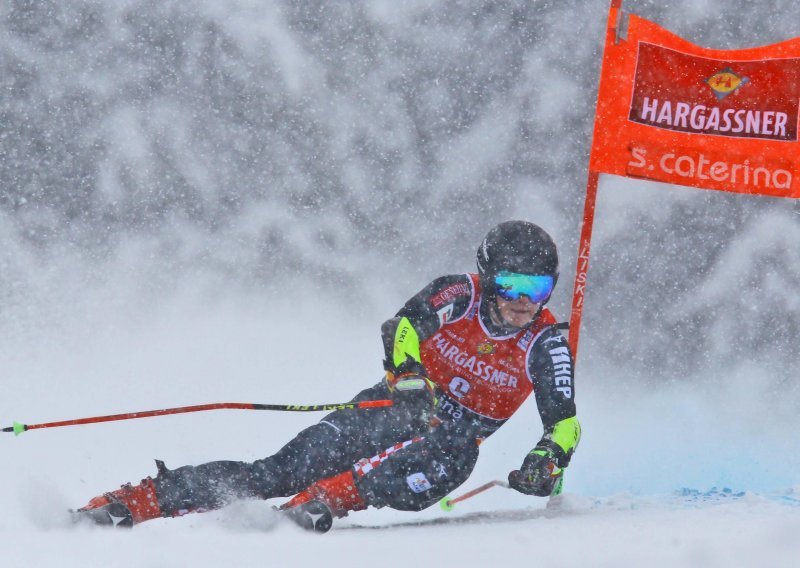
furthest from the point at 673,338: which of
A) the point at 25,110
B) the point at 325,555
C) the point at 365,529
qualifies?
the point at 325,555

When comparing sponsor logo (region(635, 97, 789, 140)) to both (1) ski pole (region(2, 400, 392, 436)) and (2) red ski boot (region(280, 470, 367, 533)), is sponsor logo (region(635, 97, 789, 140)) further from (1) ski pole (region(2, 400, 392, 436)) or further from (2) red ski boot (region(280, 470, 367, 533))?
(2) red ski boot (region(280, 470, 367, 533))

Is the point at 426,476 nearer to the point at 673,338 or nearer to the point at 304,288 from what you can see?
the point at 304,288

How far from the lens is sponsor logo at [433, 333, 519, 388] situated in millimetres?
4621

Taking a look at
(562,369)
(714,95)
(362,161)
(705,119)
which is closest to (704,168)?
(705,119)

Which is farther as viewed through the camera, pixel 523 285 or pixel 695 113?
pixel 695 113

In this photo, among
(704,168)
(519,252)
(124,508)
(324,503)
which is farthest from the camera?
Answer: (704,168)

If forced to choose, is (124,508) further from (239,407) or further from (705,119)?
(705,119)

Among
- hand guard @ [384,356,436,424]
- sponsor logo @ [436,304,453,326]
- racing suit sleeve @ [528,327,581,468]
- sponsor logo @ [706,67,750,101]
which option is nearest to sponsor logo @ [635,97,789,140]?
sponsor logo @ [706,67,750,101]

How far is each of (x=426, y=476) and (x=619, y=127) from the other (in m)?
2.69

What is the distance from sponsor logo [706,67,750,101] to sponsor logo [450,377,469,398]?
2504 millimetres

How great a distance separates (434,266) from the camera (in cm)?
1229

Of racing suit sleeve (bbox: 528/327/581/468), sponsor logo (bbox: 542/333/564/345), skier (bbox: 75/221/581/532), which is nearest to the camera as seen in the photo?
skier (bbox: 75/221/581/532)

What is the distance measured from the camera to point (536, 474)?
412 centimetres

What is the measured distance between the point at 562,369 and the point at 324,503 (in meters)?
1.20
